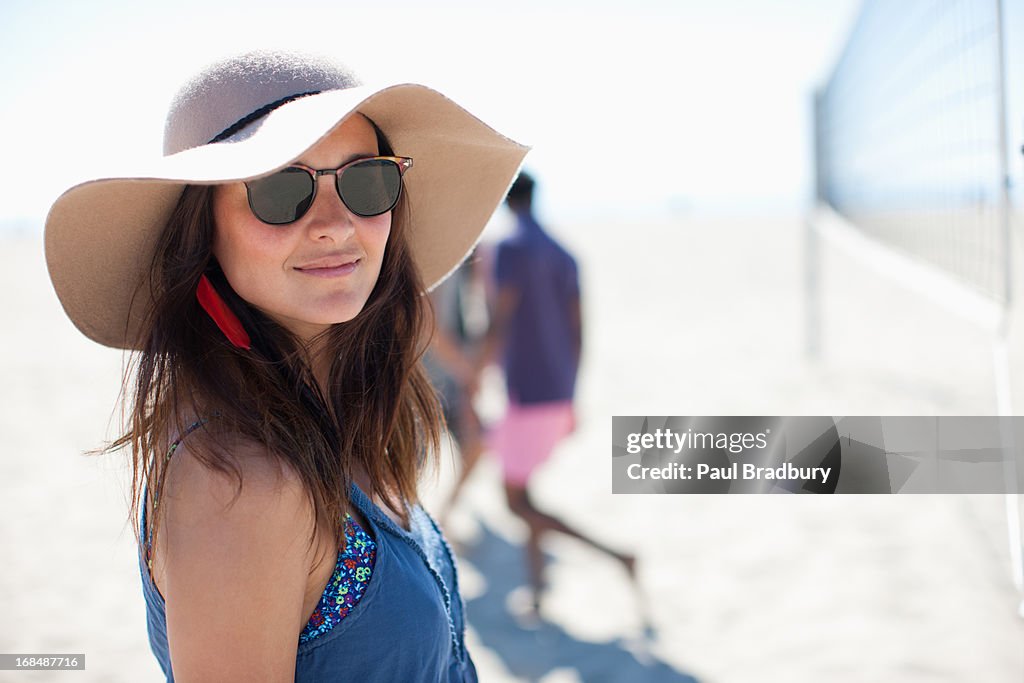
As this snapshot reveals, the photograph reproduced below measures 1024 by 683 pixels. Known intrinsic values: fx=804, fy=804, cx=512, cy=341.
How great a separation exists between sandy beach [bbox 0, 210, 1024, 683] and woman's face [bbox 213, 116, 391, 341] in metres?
0.51

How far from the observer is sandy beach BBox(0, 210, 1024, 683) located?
3121 millimetres

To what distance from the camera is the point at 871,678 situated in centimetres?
285

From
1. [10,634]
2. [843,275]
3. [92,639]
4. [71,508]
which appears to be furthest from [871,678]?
[843,275]

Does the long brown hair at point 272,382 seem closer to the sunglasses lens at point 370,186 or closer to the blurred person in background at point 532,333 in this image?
the sunglasses lens at point 370,186

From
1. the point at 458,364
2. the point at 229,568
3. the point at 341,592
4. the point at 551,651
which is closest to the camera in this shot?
the point at 229,568

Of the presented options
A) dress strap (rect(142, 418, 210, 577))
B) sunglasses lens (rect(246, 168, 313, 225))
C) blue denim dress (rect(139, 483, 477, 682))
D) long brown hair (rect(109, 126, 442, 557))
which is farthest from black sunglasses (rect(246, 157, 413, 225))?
blue denim dress (rect(139, 483, 477, 682))

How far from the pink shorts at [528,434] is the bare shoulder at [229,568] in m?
2.65

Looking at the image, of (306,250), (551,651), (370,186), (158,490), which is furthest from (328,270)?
(551,651)

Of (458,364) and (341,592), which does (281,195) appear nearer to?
(341,592)

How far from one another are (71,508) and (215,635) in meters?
4.73

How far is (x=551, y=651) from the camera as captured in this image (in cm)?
334

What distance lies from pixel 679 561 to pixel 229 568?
3.44 m

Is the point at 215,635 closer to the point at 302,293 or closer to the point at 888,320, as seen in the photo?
the point at 302,293

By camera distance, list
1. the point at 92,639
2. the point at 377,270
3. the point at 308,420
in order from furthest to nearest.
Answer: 1. the point at 92,639
2. the point at 377,270
3. the point at 308,420
